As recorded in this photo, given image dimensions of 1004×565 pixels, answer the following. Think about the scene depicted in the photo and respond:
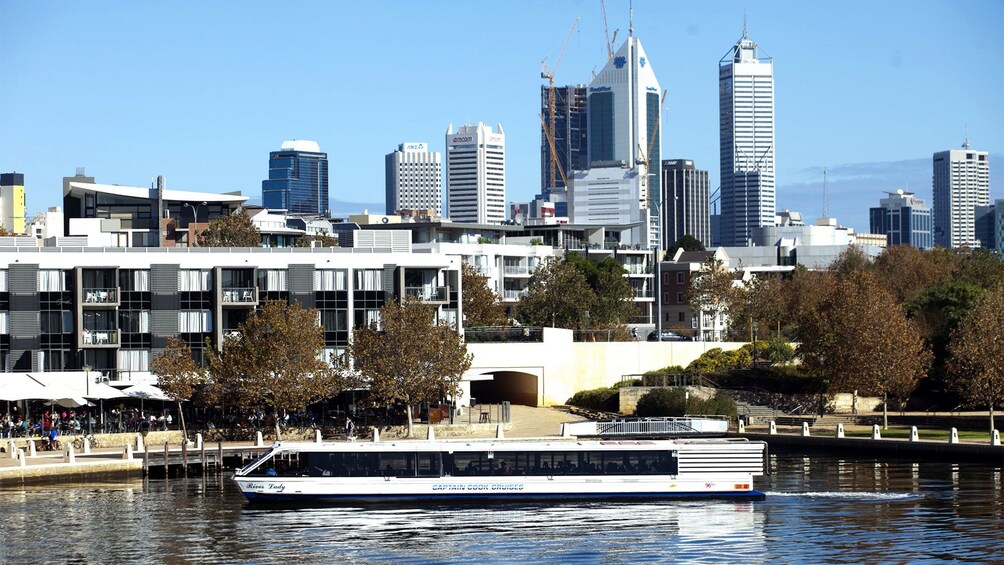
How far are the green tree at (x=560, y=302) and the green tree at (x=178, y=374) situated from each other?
63640mm

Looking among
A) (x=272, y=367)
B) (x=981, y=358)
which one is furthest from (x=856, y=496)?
(x=272, y=367)

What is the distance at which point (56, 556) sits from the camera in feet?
188

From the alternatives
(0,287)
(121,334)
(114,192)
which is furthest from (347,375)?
(114,192)

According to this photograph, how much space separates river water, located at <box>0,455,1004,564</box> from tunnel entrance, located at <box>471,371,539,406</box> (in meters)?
47.1

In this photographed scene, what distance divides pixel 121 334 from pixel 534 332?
114 feet

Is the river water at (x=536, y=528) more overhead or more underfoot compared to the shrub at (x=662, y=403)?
more underfoot

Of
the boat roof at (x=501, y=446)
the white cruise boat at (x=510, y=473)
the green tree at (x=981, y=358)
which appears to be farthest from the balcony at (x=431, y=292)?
the white cruise boat at (x=510, y=473)

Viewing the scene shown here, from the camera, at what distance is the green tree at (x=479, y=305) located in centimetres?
14225

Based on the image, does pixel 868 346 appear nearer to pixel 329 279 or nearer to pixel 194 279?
pixel 329 279

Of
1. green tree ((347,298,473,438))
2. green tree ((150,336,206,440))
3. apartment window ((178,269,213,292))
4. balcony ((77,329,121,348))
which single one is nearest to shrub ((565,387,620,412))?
green tree ((347,298,473,438))

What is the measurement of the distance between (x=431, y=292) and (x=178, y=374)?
2533cm

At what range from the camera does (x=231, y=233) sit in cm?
14112

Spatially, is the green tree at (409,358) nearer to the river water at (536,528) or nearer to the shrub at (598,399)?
the river water at (536,528)

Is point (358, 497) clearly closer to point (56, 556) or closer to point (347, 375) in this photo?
point (56, 556)
